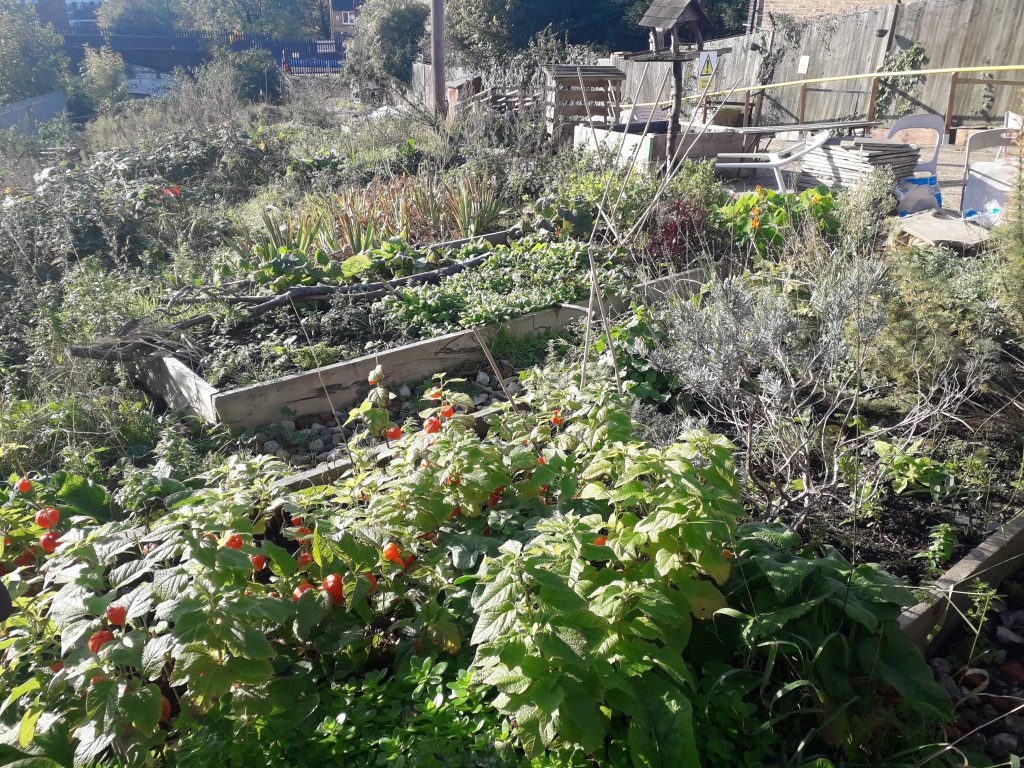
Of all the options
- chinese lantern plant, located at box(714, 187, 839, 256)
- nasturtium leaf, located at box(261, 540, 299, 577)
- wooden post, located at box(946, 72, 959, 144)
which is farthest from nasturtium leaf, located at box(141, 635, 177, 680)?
wooden post, located at box(946, 72, 959, 144)

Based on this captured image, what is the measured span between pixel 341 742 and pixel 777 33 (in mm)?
21107

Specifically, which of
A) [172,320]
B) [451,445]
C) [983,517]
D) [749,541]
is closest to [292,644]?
[451,445]

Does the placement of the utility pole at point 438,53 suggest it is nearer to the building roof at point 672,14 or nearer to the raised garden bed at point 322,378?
the building roof at point 672,14

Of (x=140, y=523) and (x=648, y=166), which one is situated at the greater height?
(x=648, y=166)

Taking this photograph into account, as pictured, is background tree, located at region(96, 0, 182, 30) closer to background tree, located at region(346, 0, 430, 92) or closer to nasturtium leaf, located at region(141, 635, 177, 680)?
background tree, located at region(346, 0, 430, 92)

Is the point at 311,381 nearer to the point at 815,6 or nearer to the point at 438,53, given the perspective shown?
the point at 438,53

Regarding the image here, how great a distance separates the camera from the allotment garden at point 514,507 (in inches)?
62.5

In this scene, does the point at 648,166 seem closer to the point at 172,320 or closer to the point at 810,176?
the point at 810,176

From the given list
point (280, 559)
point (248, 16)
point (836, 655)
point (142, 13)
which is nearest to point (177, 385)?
point (280, 559)

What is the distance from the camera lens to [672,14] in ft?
23.6

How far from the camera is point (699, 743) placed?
5.53 feet

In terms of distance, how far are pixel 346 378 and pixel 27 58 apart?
21.0m

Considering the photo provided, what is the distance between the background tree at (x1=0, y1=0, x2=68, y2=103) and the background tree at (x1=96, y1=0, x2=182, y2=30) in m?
20.6

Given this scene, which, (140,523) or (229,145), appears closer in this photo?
(140,523)
